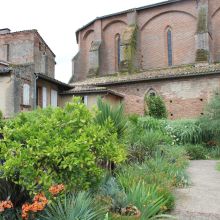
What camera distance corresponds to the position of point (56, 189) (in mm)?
4574

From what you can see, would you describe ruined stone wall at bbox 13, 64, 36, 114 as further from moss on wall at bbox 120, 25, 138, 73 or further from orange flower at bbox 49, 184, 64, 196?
orange flower at bbox 49, 184, 64, 196

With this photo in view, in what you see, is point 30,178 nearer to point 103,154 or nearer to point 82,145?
point 82,145

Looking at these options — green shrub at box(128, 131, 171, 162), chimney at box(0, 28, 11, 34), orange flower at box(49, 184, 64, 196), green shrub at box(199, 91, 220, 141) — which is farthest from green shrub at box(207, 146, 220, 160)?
chimney at box(0, 28, 11, 34)

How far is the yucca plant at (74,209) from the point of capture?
452cm

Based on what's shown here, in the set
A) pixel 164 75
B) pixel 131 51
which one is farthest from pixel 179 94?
pixel 131 51

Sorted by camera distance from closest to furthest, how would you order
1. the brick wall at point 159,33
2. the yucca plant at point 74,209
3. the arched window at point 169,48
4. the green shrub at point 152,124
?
the yucca plant at point 74,209 → the green shrub at point 152,124 → the brick wall at point 159,33 → the arched window at point 169,48

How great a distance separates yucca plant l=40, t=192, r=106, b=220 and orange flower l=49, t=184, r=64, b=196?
8.0 inches

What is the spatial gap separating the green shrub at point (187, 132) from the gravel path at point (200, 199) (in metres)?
7.08

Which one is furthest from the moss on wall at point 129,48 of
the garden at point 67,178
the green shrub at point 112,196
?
the green shrub at point 112,196

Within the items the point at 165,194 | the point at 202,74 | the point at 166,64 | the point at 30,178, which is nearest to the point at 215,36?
the point at 166,64

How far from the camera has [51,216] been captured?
464 centimetres

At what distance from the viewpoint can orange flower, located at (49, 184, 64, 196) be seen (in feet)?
14.9

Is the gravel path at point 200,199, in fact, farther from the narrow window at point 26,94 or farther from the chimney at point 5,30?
the chimney at point 5,30

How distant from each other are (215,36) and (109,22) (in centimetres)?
1053
